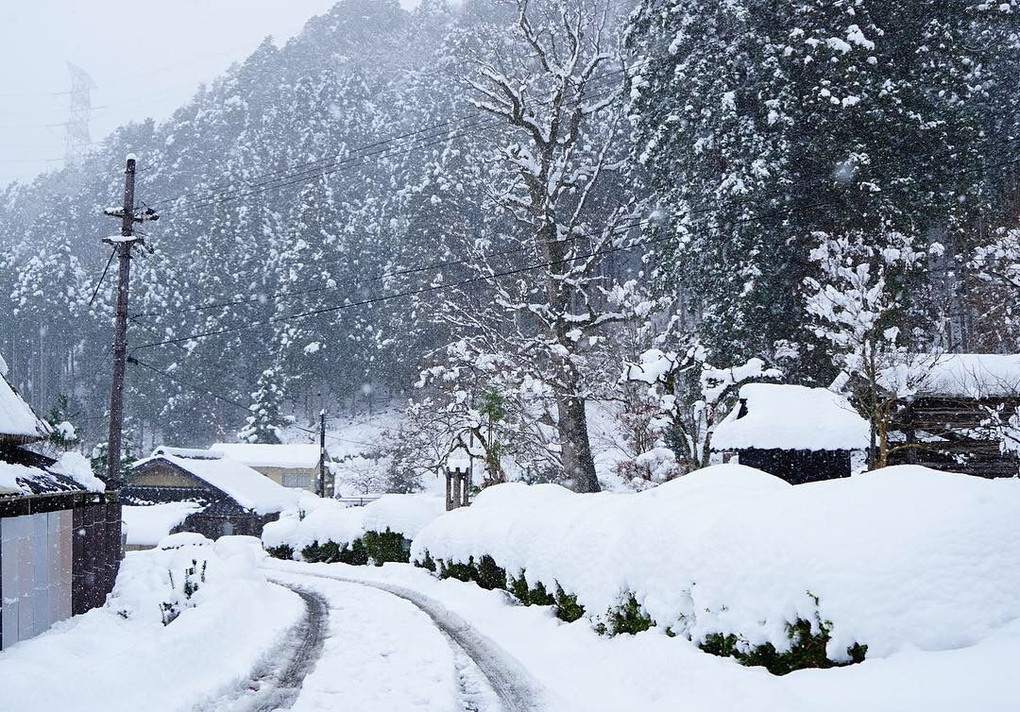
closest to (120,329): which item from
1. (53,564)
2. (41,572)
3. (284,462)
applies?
(53,564)

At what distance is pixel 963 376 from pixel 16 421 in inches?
807

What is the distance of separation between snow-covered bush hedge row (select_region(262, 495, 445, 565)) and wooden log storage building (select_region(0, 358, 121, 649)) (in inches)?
443

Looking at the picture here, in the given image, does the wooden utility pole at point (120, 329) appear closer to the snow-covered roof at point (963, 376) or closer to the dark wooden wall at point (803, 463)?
the dark wooden wall at point (803, 463)

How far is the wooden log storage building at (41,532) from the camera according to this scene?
38.4 ft

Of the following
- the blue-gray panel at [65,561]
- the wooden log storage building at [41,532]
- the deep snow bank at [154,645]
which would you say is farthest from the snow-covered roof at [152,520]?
the blue-gray panel at [65,561]

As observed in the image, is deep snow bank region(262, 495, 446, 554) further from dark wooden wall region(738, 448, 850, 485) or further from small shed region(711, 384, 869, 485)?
dark wooden wall region(738, 448, 850, 485)

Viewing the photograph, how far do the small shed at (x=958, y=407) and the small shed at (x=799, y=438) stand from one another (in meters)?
3.86

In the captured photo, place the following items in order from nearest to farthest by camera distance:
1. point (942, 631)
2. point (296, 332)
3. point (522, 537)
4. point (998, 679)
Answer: point (998, 679) < point (942, 631) < point (522, 537) < point (296, 332)

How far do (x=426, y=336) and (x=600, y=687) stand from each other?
5246 centimetres

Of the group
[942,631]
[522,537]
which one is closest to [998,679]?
[942,631]

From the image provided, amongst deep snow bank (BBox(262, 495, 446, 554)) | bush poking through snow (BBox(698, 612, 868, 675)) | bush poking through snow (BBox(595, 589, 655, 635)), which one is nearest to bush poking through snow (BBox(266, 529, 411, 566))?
deep snow bank (BBox(262, 495, 446, 554))

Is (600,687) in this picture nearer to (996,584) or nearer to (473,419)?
(996,584)

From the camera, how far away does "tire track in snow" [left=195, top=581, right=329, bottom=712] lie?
27.7ft

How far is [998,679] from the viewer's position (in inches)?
209
